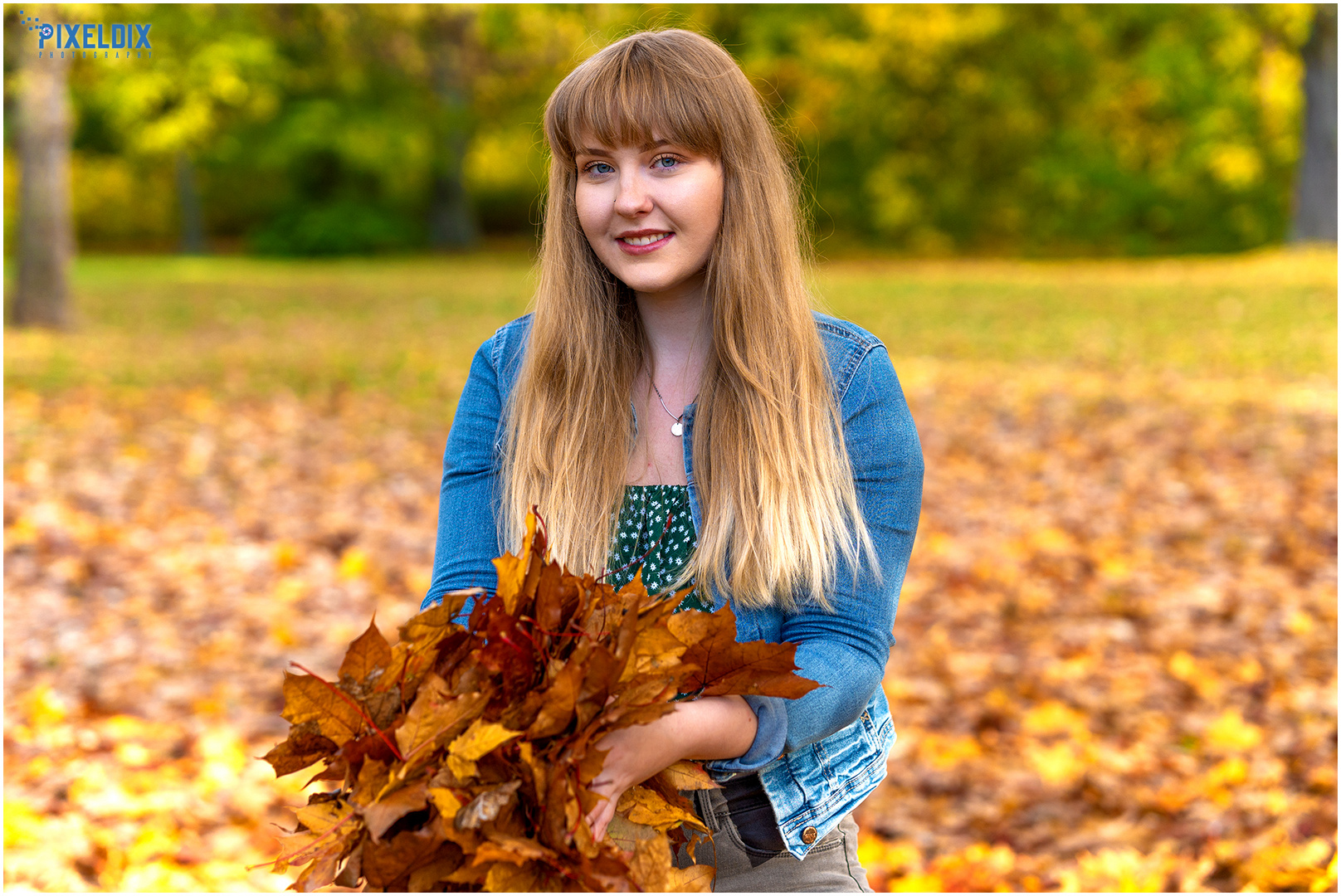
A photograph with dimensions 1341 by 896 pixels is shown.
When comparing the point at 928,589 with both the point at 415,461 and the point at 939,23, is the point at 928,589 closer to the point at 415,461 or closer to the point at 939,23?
the point at 415,461

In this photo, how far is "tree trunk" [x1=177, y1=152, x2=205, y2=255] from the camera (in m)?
32.1

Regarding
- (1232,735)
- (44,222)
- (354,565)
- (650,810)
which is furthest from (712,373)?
(44,222)

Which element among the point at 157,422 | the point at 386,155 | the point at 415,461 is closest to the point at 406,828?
the point at 415,461

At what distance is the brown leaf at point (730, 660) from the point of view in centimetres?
147

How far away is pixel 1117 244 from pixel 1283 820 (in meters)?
27.9

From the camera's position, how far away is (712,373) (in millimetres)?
1908

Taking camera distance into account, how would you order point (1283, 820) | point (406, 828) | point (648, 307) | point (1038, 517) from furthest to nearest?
1. point (1038, 517)
2. point (1283, 820)
3. point (648, 307)
4. point (406, 828)

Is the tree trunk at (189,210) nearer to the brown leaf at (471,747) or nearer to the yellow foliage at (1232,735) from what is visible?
the yellow foliage at (1232,735)

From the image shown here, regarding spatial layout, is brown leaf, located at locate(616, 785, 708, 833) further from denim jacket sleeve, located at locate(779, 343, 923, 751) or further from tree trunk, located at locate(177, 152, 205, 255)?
Answer: tree trunk, located at locate(177, 152, 205, 255)

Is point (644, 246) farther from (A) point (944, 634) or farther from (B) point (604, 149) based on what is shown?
(A) point (944, 634)

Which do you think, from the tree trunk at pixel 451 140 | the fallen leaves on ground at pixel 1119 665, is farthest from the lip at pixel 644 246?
the tree trunk at pixel 451 140

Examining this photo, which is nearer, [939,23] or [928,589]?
[928,589]

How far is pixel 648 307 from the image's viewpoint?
1993 millimetres

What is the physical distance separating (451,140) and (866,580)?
31756mm
